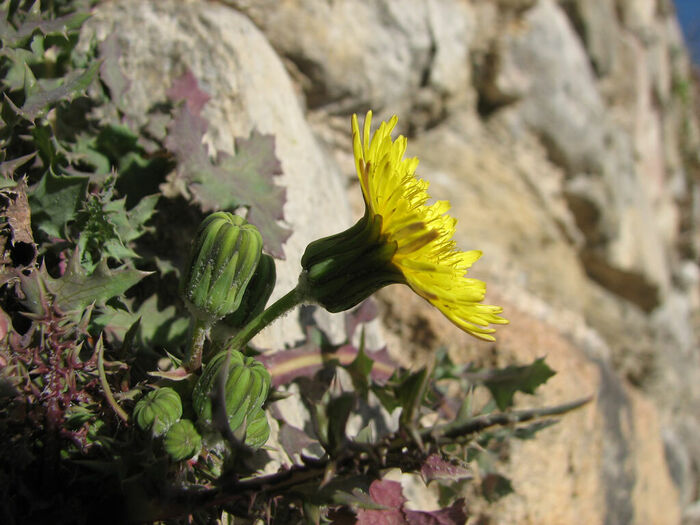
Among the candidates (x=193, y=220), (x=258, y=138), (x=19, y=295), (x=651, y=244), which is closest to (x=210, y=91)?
(x=258, y=138)

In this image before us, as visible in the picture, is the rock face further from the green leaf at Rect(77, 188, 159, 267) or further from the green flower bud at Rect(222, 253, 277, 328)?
the green leaf at Rect(77, 188, 159, 267)

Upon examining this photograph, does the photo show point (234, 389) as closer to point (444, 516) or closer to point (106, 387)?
point (106, 387)

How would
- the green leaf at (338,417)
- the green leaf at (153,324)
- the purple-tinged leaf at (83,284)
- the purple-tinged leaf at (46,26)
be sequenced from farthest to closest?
the purple-tinged leaf at (46,26), the green leaf at (153,324), the purple-tinged leaf at (83,284), the green leaf at (338,417)

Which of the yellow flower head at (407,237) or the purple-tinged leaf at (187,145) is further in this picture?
the purple-tinged leaf at (187,145)

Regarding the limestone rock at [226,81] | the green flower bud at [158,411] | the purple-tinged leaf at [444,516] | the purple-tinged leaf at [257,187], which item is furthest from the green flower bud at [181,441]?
the limestone rock at [226,81]

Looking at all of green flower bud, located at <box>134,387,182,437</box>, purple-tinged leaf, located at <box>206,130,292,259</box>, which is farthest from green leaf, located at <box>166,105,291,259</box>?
green flower bud, located at <box>134,387,182,437</box>

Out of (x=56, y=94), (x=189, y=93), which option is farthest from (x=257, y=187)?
(x=56, y=94)

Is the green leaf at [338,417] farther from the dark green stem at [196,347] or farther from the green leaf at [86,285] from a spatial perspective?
the green leaf at [86,285]
